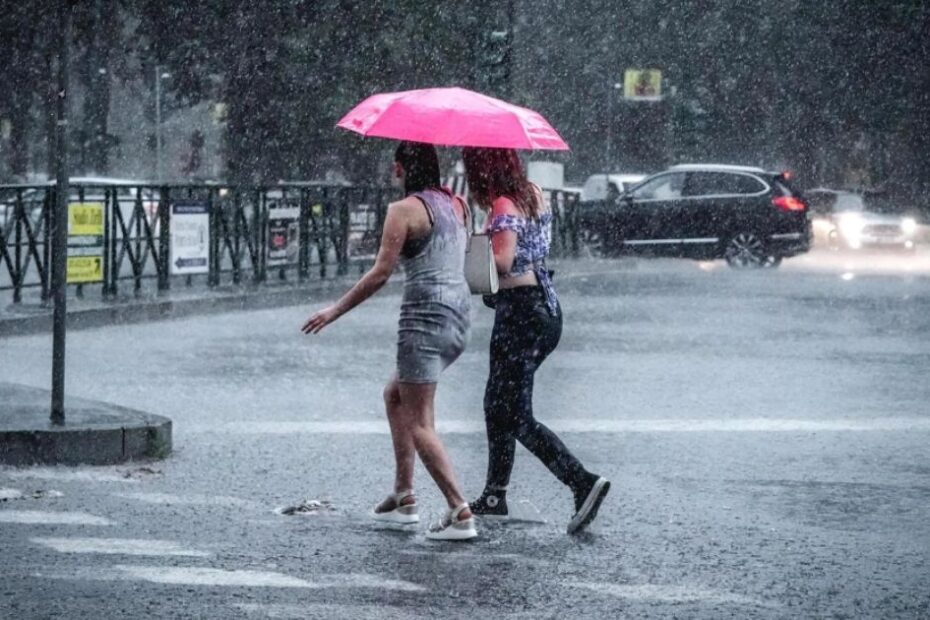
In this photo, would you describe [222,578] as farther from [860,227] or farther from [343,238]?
[860,227]

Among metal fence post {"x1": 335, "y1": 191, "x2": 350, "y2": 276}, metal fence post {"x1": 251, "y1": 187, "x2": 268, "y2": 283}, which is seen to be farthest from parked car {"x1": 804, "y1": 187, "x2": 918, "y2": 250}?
metal fence post {"x1": 251, "y1": 187, "x2": 268, "y2": 283}

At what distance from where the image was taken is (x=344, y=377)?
1353 cm

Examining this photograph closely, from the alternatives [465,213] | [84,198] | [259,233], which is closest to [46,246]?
[84,198]

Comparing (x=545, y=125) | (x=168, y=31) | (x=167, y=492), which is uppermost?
(x=168, y=31)

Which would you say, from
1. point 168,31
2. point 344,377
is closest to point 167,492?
point 344,377

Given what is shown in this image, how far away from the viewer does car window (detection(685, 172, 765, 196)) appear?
3117 cm

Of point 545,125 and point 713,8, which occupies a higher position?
point 713,8

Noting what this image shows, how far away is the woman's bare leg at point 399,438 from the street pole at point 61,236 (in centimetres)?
238

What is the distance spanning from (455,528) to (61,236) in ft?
11.0

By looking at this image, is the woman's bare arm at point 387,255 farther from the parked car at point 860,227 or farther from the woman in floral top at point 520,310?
the parked car at point 860,227

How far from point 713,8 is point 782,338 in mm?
47558

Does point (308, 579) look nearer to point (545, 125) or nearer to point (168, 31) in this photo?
point (545, 125)

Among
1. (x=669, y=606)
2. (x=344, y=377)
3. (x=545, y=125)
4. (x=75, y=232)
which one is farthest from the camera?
(x=75, y=232)

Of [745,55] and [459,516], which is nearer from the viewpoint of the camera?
[459,516]
